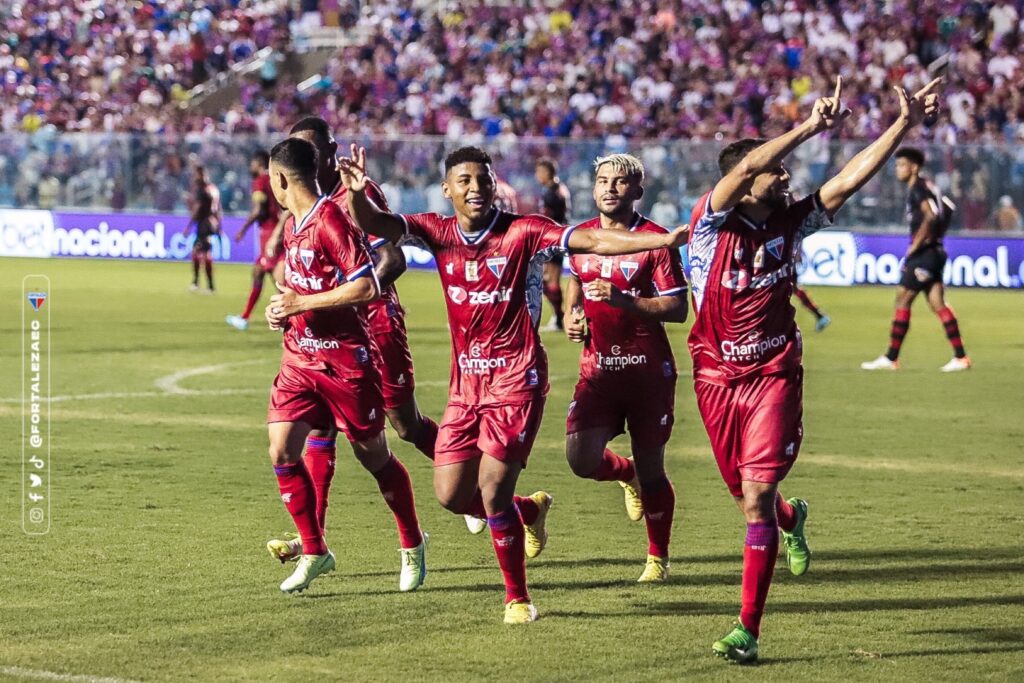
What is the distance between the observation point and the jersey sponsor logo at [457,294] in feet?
23.2

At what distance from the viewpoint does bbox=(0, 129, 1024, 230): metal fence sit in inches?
1041

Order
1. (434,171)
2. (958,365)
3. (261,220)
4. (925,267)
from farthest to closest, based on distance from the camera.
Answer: (434,171)
(261,220)
(958,365)
(925,267)

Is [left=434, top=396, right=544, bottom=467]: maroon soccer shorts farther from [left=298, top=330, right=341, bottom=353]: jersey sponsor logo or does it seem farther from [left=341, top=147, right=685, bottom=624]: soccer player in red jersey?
[left=298, top=330, right=341, bottom=353]: jersey sponsor logo

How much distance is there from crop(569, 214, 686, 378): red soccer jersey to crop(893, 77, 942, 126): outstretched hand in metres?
1.60

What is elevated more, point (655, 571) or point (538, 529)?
point (538, 529)

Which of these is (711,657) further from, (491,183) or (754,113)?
(754,113)

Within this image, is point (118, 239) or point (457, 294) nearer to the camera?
point (457, 294)

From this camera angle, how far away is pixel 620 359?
25.9 feet

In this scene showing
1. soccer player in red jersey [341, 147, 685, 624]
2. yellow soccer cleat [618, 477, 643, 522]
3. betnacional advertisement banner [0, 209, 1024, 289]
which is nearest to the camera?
soccer player in red jersey [341, 147, 685, 624]

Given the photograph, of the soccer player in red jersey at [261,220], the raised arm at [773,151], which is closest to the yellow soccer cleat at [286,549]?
the raised arm at [773,151]

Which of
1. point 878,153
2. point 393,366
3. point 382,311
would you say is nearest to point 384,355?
point 393,366

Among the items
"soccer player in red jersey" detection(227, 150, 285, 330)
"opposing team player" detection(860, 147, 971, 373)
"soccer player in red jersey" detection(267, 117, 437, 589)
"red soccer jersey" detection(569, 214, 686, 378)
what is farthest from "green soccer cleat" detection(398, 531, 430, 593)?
"soccer player in red jersey" detection(227, 150, 285, 330)

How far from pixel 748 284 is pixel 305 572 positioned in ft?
7.81

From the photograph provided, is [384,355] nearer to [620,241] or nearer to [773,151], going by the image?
[620,241]
